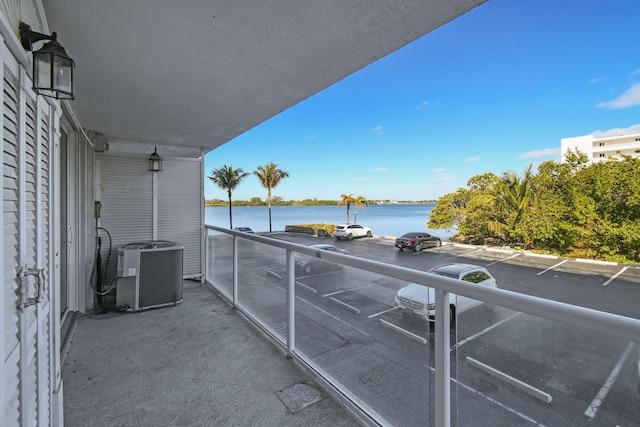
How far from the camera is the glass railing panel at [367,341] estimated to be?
1.39m

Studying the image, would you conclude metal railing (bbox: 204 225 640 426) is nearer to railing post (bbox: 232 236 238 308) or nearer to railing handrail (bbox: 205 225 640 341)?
railing handrail (bbox: 205 225 640 341)

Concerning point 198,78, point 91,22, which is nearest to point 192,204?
point 198,78

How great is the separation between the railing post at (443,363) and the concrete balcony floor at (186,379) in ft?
2.12

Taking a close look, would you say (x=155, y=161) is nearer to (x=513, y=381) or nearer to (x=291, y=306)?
(x=291, y=306)

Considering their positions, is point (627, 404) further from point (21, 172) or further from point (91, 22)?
point (91, 22)

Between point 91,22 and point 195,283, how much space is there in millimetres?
3836

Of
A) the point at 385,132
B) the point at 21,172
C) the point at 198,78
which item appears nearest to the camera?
the point at 21,172

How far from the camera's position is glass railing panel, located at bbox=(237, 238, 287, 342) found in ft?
8.53

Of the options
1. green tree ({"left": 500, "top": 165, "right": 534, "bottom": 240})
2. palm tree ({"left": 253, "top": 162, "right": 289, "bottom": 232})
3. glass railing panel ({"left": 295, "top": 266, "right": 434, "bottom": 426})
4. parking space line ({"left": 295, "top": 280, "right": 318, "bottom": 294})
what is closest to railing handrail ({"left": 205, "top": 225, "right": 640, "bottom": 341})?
glass railing panel ({"left": 295, "top": 266, "right": 434, "bottom": 426})

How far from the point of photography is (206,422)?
5.56 feet

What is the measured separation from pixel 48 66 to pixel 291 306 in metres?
2.03

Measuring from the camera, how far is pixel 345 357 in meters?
1.86

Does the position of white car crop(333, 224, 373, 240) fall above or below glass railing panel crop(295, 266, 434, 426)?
below

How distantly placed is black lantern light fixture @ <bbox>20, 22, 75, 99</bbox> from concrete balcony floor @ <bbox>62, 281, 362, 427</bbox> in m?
1.81
